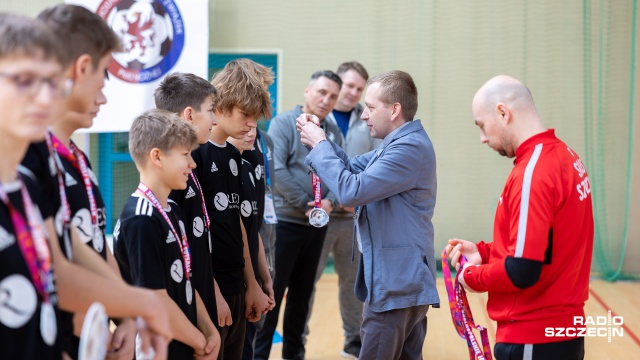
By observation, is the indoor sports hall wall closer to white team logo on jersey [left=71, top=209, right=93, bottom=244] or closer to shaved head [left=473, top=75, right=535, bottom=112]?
shaved head [left=473, top=75, right=535, bottom=112]

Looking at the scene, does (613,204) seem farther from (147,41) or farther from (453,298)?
(453,298)

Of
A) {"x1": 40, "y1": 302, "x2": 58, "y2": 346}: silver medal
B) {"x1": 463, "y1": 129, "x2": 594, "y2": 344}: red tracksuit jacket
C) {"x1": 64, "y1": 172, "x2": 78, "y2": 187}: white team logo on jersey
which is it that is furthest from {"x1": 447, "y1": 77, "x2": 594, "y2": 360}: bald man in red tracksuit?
{"x1": 40, "y1": 302, "x2": 58, "y2": 346}: silver medal

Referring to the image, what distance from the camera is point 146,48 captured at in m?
7.11

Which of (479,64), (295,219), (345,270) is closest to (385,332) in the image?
(295,219)

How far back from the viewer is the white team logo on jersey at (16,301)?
3.76ft

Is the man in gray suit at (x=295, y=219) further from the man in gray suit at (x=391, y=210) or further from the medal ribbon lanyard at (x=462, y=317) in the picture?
the medal ribbon lanyard at (x=462, y=317)

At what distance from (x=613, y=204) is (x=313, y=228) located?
4485 millimetres

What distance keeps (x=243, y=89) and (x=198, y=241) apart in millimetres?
722

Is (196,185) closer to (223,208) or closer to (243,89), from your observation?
(223,208)

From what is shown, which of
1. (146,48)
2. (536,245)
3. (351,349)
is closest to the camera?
(536,245)

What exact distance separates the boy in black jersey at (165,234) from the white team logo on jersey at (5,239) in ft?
2.65

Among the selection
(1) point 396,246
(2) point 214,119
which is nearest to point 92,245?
(2) point 214,119

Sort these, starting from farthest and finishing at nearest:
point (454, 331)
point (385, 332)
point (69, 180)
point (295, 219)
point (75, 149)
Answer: point (454, 331) < point (295, 219) < point (385, 332) < point (75, 149) < point (69, 180)

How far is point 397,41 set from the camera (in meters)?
7.86
